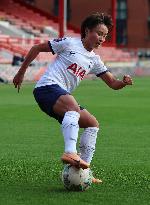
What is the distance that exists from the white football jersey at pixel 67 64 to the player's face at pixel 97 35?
136 millimetres

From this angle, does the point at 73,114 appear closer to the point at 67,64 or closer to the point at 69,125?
the point at 69,125

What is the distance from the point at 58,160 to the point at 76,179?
2494mm

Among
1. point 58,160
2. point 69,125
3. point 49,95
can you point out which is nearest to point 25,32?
point 58,160

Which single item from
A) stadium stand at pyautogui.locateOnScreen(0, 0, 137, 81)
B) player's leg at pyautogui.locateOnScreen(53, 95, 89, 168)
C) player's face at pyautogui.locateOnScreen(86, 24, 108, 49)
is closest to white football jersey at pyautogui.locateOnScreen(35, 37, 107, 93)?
player's face at pyautogui.locateOnScreen(86, 24, 108, 49)

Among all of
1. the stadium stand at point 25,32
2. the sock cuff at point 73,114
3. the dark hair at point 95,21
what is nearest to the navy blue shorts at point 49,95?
the sock cuff at point 73,114

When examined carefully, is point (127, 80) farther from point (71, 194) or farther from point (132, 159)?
point (132, 159)

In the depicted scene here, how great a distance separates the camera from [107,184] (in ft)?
24.8

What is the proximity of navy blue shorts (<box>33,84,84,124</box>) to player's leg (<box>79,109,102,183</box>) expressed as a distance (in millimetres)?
236

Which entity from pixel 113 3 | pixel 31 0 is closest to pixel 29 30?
pixel 113 3

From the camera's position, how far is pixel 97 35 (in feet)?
24.6

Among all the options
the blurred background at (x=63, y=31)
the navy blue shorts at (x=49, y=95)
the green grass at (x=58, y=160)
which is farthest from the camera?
the blurred background at (x=63, y=31)

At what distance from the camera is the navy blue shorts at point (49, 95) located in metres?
7.34

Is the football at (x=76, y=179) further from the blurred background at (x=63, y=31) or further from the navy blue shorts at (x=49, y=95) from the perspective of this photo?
the blurred background at (x=63, y=31)

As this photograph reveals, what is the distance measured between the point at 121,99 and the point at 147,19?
57989 mm
